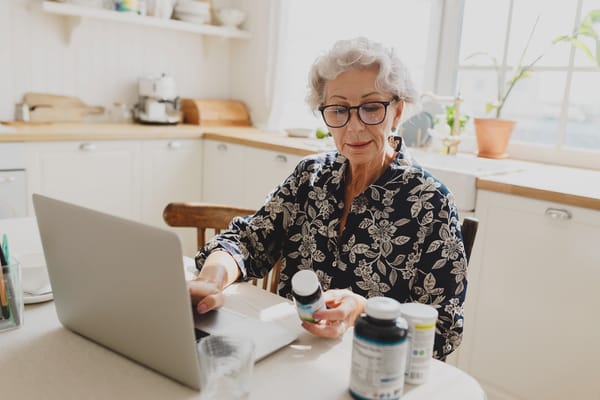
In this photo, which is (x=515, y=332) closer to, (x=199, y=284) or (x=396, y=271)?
(x=396, y=271)

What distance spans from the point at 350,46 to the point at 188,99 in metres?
2.53

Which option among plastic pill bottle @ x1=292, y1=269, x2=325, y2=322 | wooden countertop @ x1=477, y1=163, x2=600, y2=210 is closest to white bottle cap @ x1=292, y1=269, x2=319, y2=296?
plastic pill bottle @ x1=292, y1=269, x2=325, y2=322

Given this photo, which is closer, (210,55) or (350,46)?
(350,46)

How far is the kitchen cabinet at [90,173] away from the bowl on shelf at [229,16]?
114 centimetres

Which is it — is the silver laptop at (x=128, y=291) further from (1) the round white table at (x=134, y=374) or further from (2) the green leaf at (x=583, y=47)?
(2) the green leaf at (x=583, y=47)

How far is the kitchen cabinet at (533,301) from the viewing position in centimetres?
179

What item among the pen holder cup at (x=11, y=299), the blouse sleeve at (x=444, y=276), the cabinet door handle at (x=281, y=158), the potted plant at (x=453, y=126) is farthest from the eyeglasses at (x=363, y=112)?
the cabinet door handle at (x=281, y=158)

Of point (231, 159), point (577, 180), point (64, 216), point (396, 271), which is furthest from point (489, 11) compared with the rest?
point (64, 216)

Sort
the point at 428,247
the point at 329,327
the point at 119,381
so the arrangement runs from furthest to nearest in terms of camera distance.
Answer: the point at 428,247 → the point at 329,327 → the point at 119,381

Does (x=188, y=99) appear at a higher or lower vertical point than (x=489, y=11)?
lower

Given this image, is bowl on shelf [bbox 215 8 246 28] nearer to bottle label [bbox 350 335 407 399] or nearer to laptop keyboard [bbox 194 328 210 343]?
laptop keyboard [bbox 194 328 210 343]

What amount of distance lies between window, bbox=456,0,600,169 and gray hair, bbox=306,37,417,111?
153cm

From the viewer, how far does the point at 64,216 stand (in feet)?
2.63

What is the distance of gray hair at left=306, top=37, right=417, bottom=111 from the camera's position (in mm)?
1255
